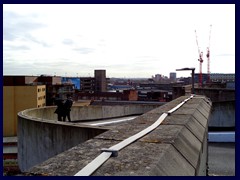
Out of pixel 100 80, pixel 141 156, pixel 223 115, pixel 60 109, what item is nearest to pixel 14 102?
pixel 60 109

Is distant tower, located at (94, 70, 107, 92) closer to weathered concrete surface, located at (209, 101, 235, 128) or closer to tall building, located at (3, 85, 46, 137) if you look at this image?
tall building, located at (3, 85, 46, 137)

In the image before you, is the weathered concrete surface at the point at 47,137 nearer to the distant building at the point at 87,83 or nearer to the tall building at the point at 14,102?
the tall building at the point at 14,102

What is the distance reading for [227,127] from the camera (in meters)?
14.8

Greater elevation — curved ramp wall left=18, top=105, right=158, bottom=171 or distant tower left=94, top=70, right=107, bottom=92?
distant tower left=94, top=70, right=107, bottom=92

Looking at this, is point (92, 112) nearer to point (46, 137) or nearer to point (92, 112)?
point (92, 112)

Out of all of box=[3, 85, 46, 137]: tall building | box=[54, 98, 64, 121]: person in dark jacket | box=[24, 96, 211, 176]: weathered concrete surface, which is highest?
box=[24, 96, 211, 176]: weathered concrete surface

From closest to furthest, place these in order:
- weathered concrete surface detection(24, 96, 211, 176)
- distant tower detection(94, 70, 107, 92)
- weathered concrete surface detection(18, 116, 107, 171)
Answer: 1. weathered concrete surface detection(24, 96, 211, 176)
2. weathered concrete surface detection(18, 116, 107, 171)
3. distant tower detection(94, 70, 107, 92)

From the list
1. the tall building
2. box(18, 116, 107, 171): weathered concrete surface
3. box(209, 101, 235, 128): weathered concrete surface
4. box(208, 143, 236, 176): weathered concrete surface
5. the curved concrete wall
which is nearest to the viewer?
box(18, 116, 107, 171): weathered concrete surface

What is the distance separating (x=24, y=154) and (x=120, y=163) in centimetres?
684

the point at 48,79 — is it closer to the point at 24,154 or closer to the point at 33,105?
the point at 33,105

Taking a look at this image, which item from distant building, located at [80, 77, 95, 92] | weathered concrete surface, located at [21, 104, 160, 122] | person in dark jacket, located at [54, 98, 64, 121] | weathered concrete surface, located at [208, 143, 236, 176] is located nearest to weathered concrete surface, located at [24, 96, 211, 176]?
weathered concrete surface, located at [208, 143, 236, 176]

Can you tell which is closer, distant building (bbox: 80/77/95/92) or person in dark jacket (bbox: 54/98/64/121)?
person in dark jacket (bbox: 54/98/64/121)
